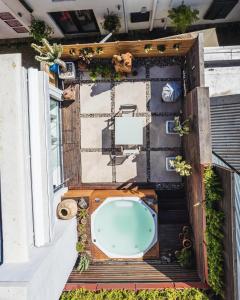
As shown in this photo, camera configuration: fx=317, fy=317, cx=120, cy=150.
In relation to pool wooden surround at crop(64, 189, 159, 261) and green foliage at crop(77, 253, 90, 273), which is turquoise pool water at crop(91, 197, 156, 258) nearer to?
pool wooden surround at crop(64, 189, 159, 261)

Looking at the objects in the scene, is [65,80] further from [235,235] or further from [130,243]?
[235,235]

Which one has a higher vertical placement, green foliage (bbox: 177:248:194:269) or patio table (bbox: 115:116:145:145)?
patio table (bbox: 115:116:145:145)

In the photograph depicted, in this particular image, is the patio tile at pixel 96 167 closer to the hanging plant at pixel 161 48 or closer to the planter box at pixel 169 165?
the planter box at pixel 169 165

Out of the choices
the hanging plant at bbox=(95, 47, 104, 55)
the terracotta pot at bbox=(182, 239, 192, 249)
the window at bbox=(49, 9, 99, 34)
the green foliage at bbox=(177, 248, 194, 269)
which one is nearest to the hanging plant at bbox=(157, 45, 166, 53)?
the hanging plant at bbox=(95, 47, 104, 55)

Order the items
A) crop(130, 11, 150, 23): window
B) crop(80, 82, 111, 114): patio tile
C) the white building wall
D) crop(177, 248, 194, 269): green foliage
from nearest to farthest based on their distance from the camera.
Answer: the white building wall
crop(177, 248, 194, 269): green foliage
crop(80, 82, 111, 114): patio tile
crop(130, 11, 150, 23): window

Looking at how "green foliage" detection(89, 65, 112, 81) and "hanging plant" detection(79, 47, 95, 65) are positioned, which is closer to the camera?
"hanging plant" detection(79, 47, 95, 65)

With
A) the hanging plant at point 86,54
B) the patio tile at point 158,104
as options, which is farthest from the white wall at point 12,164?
the patio tile at point 158,104

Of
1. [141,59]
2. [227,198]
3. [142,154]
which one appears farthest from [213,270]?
[141,59]
